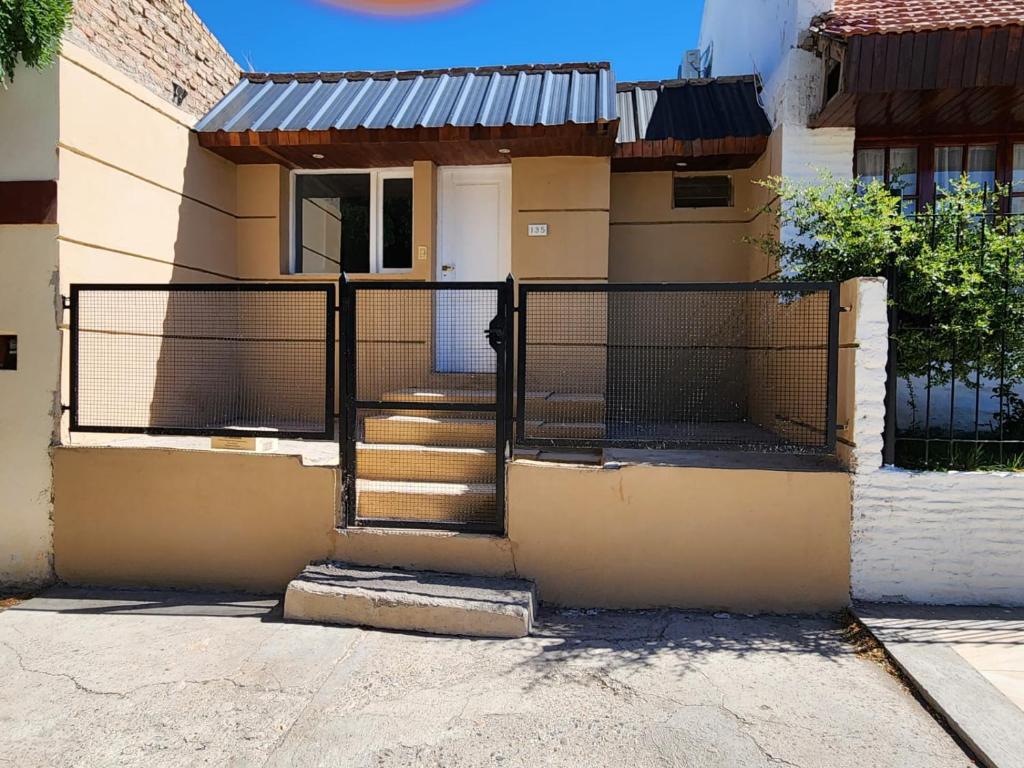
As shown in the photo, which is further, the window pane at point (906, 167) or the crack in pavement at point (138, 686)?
the window pane at point (906, 167)

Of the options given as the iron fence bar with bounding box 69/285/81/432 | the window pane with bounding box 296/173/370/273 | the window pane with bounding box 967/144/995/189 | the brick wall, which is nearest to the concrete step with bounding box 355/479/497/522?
the iron fence bar with bounding box 69/285/81/432

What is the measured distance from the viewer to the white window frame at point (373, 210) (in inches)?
281

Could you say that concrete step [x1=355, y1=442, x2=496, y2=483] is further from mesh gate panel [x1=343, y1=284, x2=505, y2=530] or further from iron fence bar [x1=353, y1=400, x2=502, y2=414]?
iron fence bar [x1=353, y1=400, x2=502, y2=414]

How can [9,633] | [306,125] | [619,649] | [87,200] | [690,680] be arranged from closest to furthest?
1. [690,680]
2. [619,649]
3. [9,633]
4. [87,200]
5. [306,125]

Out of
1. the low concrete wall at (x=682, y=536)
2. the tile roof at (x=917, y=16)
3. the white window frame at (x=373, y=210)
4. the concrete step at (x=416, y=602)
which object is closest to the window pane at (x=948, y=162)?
the tile roof at (x=917, y=16)

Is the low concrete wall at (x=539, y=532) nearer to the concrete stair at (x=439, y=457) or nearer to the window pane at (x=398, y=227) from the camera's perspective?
the concrete stair at (x=439, y=457)

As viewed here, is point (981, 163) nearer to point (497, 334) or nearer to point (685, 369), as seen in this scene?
point (685, 369)

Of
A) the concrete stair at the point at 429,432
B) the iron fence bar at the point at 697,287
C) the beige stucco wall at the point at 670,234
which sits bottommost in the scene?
the concrete stair at the point at 429,432

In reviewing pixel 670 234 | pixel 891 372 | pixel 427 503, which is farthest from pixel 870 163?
pixel 427 503

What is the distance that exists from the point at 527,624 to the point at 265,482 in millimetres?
1993

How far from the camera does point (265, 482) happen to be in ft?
14.6

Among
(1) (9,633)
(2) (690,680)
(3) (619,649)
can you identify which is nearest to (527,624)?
(3) (619,649)

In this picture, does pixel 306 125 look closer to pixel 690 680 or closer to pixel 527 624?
pixel 527 624

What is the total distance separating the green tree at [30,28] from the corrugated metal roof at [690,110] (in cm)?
444
